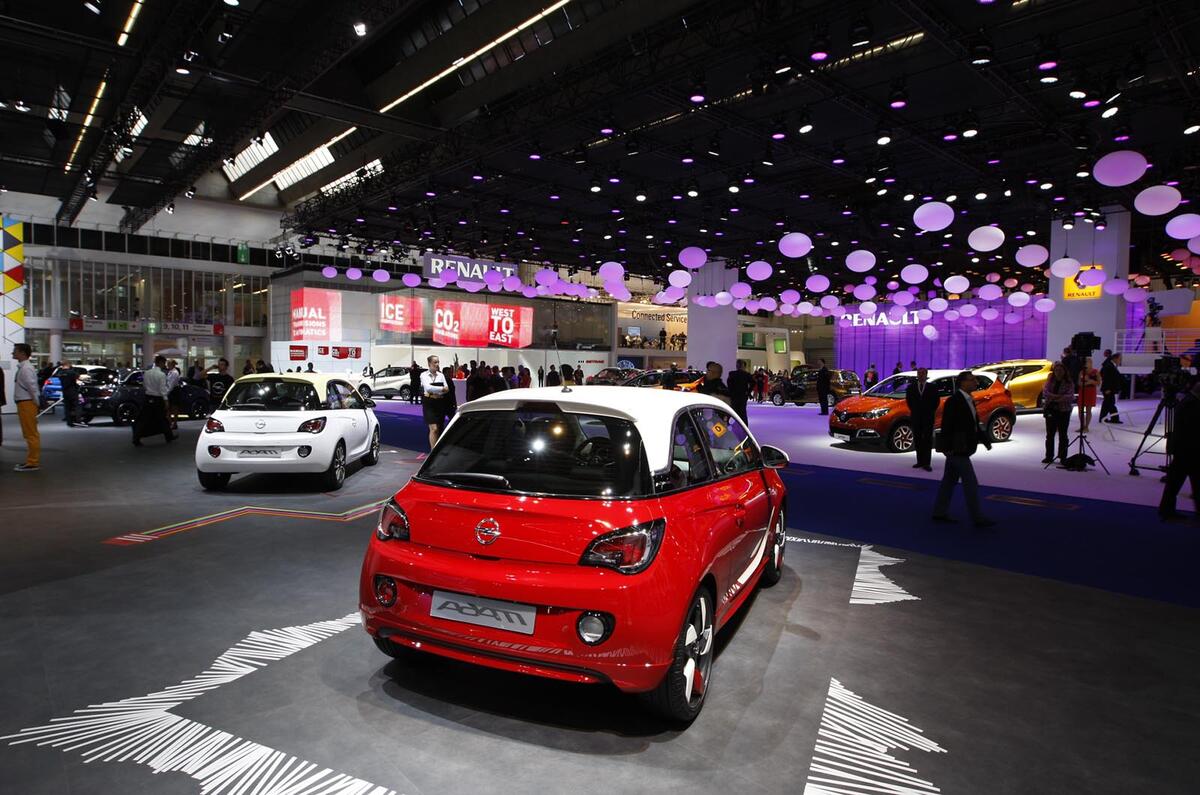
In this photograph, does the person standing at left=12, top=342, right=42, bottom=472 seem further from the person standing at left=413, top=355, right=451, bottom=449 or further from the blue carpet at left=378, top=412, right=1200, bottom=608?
the blue carpet at left=378, top=412, right=1200, bottom=608

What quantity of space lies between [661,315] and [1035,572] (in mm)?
41461

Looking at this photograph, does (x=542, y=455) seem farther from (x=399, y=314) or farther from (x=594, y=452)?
(x=399, y=314)

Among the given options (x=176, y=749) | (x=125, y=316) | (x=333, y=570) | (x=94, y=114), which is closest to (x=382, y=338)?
(x=125, y=316)

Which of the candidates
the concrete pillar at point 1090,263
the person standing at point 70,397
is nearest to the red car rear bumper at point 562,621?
the person standing at point 70,397

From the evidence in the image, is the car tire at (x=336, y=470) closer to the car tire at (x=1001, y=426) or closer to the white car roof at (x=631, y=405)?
the white car roof at (x=631, y=405)

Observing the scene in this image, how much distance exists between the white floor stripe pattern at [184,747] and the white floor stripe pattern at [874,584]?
342cm

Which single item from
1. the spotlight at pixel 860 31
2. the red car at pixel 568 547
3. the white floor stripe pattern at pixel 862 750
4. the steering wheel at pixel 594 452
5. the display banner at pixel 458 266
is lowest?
the white floor stripe pattern at pixel 862 750

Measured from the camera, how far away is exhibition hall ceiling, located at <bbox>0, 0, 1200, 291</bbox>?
1023 centimetres

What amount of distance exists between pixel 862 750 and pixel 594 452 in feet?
5.45

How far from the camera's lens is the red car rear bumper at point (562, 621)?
2643 mm

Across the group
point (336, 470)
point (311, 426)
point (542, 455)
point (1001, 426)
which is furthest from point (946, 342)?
point (542, 455)

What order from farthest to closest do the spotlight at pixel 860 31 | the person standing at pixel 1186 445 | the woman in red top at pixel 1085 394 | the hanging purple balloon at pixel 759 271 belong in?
the hanging purple balloon at pixel 759 271
the woman in red top at pixel 1085 394
the spotlight at pixel 860 31
the person standing at pixel 1186 445

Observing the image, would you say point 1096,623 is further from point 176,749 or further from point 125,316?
point 125,316

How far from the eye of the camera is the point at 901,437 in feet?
40.2
